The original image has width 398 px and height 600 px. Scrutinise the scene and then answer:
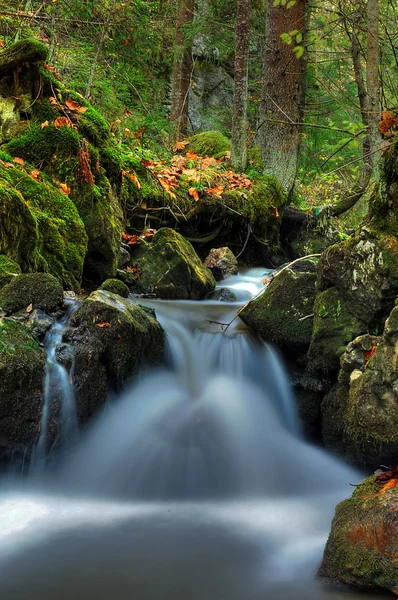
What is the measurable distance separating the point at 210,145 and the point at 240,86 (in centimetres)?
185

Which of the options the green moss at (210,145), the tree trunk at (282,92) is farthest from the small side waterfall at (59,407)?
the green moss at (210,145)

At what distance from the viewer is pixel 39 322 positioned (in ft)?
12.9

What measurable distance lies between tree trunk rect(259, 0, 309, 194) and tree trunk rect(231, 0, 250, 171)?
642mm

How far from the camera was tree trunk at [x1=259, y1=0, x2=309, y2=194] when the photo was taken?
32.5 ft

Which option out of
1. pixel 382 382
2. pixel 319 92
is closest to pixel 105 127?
pixel 382 382

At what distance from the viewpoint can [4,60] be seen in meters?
5.69

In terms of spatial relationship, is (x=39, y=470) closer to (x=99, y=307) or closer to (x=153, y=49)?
(x=99, y=307)

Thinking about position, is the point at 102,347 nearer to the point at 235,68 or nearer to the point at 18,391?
the point at 18,391

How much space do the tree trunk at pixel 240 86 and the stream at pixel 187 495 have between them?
5.70 metres

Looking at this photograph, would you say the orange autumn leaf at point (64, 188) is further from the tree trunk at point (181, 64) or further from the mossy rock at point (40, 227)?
the tree trunk at point (181, 64)

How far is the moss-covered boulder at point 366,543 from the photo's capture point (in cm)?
236

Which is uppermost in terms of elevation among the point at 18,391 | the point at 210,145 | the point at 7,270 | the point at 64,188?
the point at 210,145

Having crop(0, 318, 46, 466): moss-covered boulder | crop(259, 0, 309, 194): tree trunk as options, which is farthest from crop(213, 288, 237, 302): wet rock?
crop(259, 0, 309, 194): tree trunk

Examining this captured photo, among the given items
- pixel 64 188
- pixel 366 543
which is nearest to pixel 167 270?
pixel 64 188
